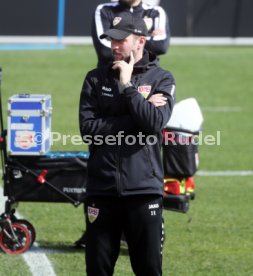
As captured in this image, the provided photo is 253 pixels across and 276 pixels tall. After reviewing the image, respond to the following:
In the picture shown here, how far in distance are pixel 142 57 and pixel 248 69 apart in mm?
16159

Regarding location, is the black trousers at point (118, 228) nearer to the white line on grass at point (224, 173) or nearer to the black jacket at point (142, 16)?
the black jacket at point (142, 16)

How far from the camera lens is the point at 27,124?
8.16m

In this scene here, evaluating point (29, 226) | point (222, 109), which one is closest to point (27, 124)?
point (29, 226)

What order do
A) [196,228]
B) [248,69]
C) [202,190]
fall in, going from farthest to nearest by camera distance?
1. [248,69]
2. [202,190]
3. [196,228]

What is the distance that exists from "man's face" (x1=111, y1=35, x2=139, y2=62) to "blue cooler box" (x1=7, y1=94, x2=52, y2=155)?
2058 millimetres

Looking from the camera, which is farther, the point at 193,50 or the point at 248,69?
the point at 193,50

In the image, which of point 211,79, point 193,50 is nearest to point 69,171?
point 211,79

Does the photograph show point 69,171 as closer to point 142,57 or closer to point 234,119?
point 142,57

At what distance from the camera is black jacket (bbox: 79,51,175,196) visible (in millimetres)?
6070

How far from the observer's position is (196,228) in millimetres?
9297

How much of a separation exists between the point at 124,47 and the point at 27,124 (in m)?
2.19

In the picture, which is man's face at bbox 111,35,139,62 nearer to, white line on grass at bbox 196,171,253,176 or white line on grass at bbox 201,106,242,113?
white line on grass at bbox 196,171,253,176

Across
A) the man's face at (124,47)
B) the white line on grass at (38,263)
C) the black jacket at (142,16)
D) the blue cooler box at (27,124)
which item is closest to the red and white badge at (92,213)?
the man's face at (124,47)

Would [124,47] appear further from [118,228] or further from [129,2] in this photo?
[129,2]
